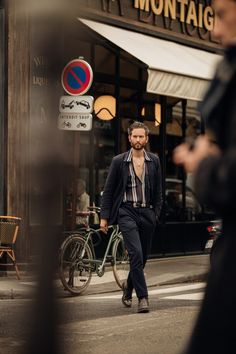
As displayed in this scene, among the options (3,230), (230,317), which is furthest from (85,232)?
(230,317)

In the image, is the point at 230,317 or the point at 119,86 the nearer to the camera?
the point at 230,317

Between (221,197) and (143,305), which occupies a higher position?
(221,197)

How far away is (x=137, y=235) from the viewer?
8469 millimetres

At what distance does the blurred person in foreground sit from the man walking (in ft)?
20.6

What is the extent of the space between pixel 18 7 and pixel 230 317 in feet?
3.25

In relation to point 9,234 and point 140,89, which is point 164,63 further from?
point 9,234

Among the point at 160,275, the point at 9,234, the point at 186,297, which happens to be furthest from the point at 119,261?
the point at 160,275

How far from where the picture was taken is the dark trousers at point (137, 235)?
27.2ft

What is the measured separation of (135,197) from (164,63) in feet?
19.3

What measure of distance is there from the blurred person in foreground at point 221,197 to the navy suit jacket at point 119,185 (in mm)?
6362

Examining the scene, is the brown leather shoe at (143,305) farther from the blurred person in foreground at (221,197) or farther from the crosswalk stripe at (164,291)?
the blurred person in foreground at (221,197)

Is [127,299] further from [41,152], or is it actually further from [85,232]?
[41,152]

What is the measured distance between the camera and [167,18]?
16.2 m

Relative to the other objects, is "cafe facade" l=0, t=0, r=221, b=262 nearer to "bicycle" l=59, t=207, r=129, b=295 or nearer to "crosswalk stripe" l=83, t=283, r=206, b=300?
"bicycle" l=59, t=207, r=129, b=295
